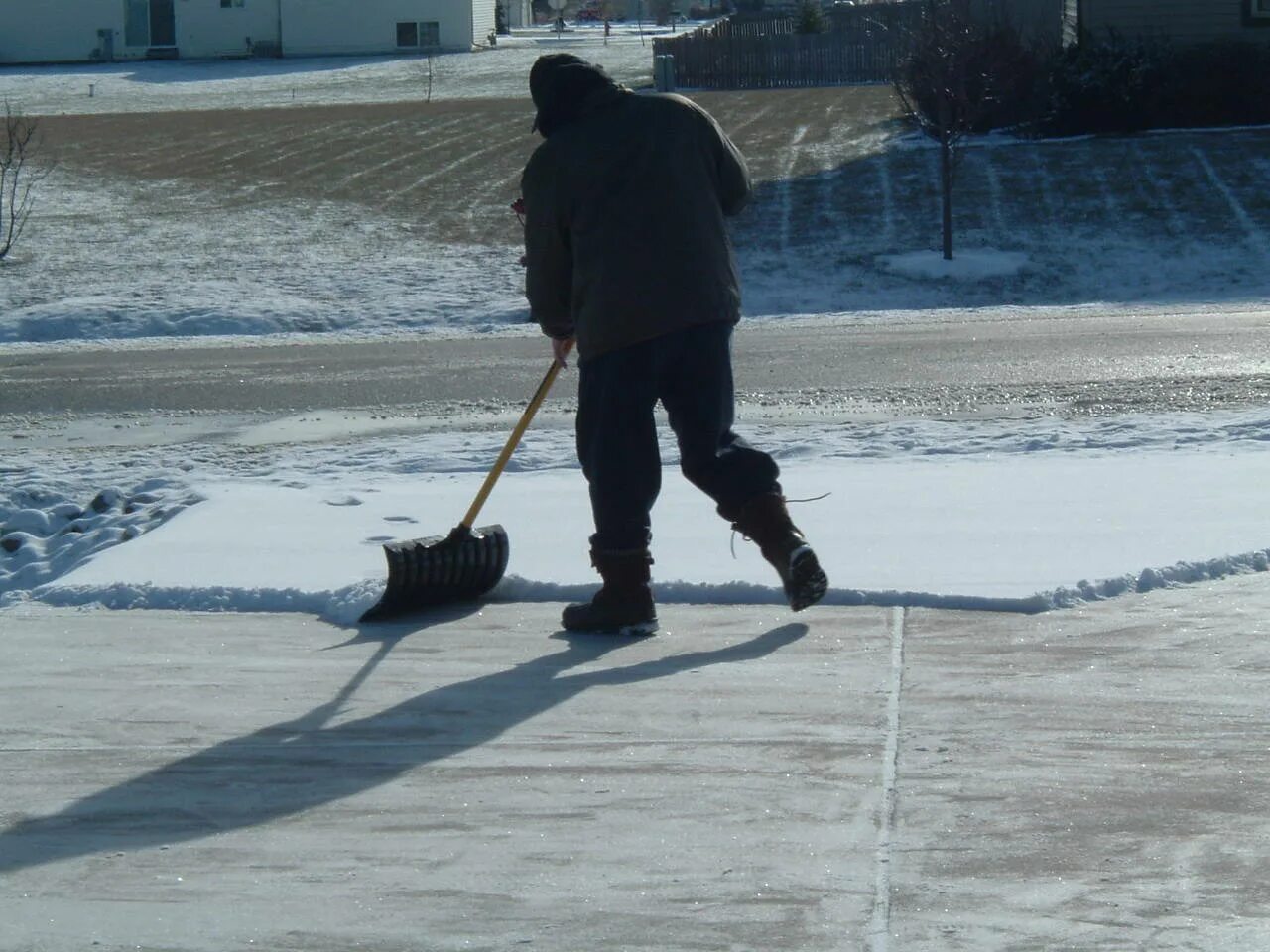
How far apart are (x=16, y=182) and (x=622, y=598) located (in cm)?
1916

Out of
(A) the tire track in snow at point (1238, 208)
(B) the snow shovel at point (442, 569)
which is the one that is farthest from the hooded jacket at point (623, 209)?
(A) the tire track in snow at point (1238, 208)

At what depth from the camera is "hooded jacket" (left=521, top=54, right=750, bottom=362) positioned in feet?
16.7

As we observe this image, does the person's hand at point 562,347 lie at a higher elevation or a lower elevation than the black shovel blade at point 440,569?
higher

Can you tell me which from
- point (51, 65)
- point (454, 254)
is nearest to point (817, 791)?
point (454, 254)

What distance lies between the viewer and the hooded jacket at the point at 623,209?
5082 mm

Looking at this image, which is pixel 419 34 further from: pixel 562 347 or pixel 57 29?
pixel 562 347

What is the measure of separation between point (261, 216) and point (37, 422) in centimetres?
1071

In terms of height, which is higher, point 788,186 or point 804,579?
point 788,186

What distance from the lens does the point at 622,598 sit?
17.1 feet

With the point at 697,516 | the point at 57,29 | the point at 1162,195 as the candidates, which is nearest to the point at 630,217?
the point at 697,516

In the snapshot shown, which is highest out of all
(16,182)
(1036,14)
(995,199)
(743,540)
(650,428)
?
(1036,14)

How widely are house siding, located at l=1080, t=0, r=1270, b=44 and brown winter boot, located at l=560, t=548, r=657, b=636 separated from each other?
21544 millimetres

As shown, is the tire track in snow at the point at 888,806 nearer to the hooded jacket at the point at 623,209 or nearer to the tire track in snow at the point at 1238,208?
the hooded jacket at the point at 623,209

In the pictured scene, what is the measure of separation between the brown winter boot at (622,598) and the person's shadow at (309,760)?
0.45 ft
